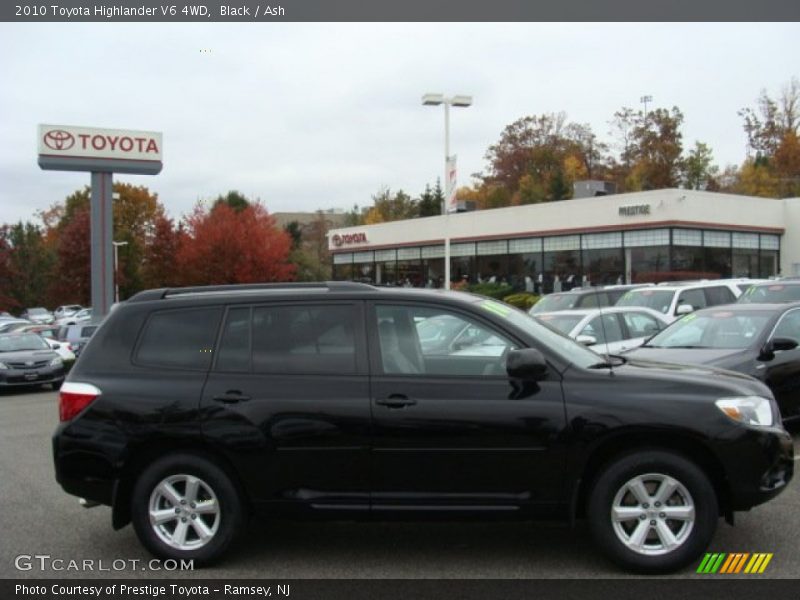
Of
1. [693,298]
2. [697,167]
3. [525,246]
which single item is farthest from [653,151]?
[693,298]

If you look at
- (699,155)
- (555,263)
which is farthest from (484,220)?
(699,155)

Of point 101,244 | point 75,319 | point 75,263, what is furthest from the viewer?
point 75,263

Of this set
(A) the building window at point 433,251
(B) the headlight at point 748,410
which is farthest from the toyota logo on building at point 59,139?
(B) the headlight at point 748,410

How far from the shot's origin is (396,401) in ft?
16.9

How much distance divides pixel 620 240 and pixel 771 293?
2233cm

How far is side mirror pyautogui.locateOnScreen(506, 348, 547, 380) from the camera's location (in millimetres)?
5008

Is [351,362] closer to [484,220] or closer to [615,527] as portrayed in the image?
[615,527]

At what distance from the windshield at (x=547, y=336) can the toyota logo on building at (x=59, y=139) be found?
3823cm

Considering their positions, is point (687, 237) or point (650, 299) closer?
point (650, 299)

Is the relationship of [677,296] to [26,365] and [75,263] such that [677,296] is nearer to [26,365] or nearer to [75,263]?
[26,365]

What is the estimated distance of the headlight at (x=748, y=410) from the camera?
506cm

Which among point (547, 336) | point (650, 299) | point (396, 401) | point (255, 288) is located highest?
point (255, 288)
